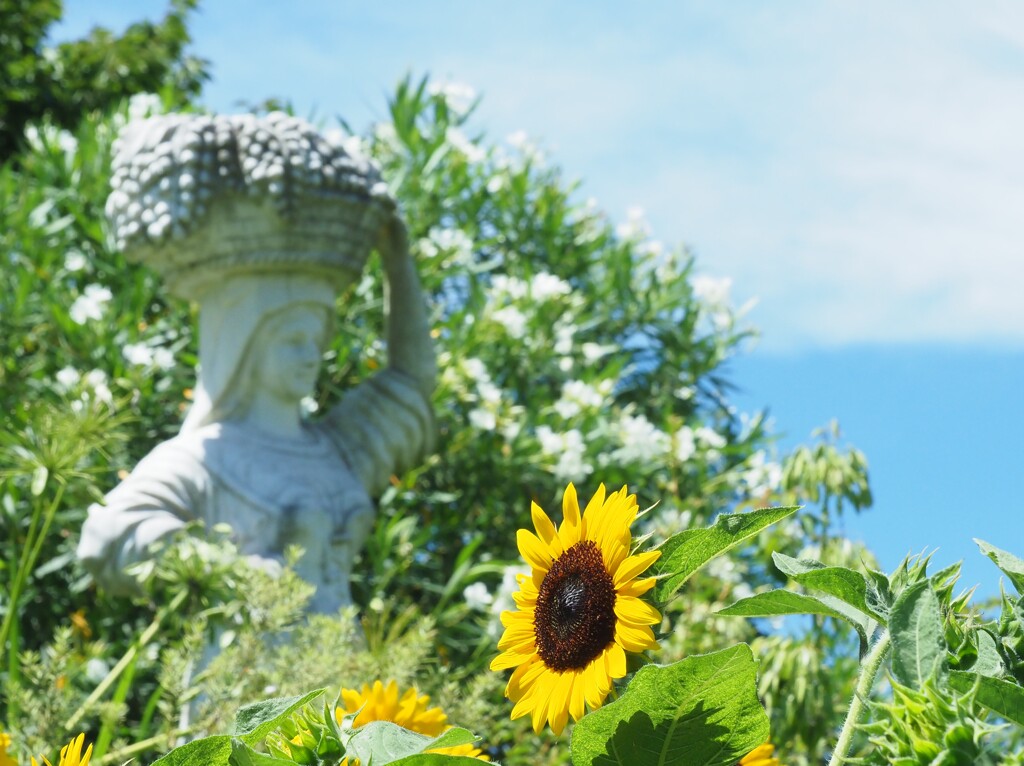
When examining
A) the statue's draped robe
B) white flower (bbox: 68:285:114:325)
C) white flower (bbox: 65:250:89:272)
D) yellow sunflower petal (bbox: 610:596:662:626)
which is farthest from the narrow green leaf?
white flower (bbox: 65:250:89:272)

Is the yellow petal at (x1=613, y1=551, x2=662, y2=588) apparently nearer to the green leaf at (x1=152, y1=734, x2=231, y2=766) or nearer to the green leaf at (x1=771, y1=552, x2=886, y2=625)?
the green leaf at (x1=771, y1=552, x2=886, y2=625)

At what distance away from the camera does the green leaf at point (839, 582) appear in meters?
0.69

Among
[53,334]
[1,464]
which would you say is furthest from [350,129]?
[1,464]

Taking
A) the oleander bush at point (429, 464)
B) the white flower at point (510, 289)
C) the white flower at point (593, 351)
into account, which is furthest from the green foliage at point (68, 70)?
the white flower at point (593, 351)

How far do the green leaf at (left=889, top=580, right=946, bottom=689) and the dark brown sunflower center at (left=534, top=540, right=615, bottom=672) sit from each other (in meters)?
0.21

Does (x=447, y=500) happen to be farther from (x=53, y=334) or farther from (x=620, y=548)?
(x=620, y=548)

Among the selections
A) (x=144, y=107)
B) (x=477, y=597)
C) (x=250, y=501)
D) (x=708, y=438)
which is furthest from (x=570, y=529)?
(x=144, y=107)

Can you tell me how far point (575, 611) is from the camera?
2.72ft

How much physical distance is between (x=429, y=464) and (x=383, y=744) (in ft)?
13.7

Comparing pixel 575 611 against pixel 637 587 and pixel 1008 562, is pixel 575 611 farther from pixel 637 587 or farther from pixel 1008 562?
pixel 1008 562

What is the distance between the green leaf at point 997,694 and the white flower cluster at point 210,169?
313 centimetres

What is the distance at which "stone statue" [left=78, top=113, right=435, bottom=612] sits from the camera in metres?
3.57

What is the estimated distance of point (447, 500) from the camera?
4.96 m

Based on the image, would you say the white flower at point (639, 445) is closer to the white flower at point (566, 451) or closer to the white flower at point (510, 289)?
the white flower at point (566, 451)
